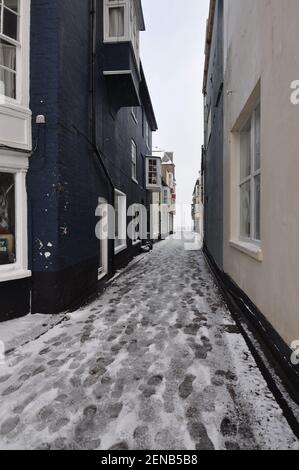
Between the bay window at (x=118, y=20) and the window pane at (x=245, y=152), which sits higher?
the bay window at (x=118, y=20)

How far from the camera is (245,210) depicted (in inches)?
223

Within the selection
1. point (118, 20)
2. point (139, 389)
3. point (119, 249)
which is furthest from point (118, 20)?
point (139, 389)

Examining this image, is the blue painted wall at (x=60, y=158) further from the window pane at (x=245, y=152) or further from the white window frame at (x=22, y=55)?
the window pane at (x=245, y=152)

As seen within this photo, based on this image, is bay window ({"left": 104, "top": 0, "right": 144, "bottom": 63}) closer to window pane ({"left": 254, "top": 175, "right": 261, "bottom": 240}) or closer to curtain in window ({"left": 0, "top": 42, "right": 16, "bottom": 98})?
curtain in window ({"left": 0, "top": 42, "right": 16, "bottom": 98})

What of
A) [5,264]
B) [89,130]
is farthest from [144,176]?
[5,264]

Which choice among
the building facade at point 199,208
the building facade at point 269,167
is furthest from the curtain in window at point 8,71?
the building facade at point 199,208

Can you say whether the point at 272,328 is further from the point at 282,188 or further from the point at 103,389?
the point at 103,389

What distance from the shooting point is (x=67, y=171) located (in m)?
5.47


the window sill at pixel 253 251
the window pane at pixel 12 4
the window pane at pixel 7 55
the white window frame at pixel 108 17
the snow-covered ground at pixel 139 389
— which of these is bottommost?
the snow-covered ground at pixel 139 389

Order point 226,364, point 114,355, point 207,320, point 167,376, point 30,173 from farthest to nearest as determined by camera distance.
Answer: point 30,173 → point 207,320 → point 114,355 → point 226,364 → point 167,376

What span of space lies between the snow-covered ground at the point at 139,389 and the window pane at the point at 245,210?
66.0 inches

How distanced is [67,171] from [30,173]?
0.66m

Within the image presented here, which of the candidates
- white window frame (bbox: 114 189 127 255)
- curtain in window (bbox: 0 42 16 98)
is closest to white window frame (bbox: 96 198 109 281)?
white window frame (bbox: 114 189 127 255)

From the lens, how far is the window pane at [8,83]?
16.1ft
